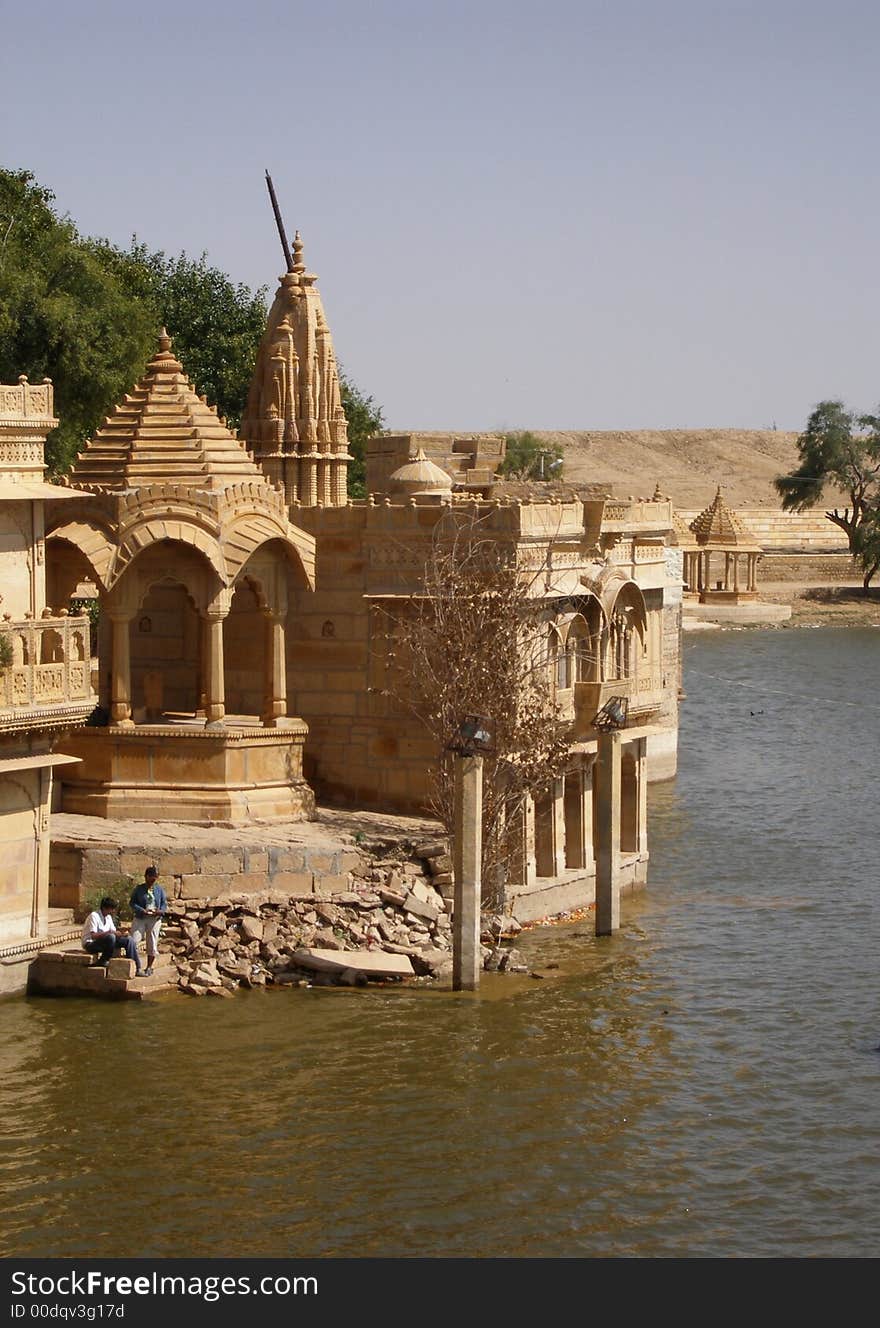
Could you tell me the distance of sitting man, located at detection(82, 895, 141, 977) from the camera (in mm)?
23750

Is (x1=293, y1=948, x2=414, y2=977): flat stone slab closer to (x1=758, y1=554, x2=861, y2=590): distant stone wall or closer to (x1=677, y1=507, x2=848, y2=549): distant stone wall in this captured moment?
(x1=758, y1=554, x2=861, y2=590): distant stone wall

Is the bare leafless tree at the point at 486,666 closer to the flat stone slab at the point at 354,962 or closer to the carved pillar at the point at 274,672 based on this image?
the carved pillar at the point at 274,672

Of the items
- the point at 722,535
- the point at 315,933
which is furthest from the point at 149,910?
the point at 722,535

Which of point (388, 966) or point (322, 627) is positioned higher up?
point (322, 627)

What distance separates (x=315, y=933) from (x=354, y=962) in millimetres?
607

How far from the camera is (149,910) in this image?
78.0 feet

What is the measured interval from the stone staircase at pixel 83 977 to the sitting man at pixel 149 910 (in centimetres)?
23

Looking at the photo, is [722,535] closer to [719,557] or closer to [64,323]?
[719,557]

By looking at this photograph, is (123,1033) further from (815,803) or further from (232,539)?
(815,803)

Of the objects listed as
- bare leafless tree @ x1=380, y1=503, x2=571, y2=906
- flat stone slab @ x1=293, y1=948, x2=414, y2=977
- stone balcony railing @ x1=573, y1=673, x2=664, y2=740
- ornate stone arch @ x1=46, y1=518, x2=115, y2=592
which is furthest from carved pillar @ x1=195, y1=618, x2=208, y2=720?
stone balcony railing @ x1=573, y1=673, x2=664, y2=740

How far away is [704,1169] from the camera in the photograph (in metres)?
20.1

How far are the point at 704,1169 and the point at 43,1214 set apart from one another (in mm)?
5449

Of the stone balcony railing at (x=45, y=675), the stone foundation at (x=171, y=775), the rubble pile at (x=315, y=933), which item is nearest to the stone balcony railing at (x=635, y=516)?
the stone foundation at (x=171, y=775)
